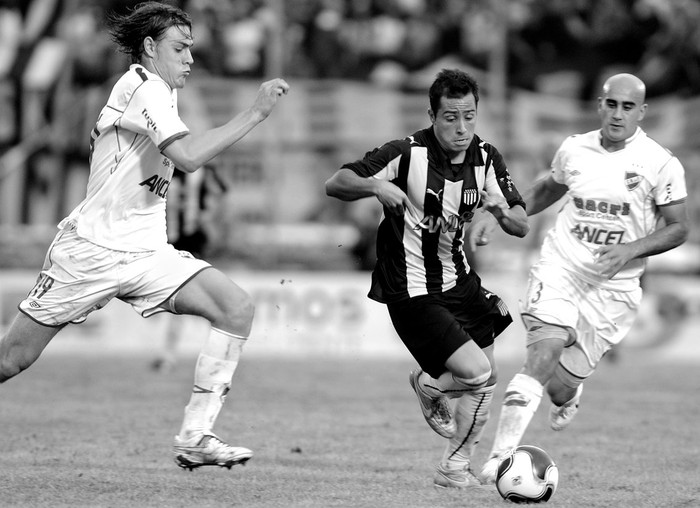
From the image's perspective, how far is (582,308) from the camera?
7914 mm

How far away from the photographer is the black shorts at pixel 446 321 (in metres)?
6.93

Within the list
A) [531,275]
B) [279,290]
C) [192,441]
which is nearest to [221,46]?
[279,290]

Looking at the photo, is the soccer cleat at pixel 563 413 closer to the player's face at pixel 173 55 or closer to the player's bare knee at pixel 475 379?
the player's bare knee at pixel 475 379

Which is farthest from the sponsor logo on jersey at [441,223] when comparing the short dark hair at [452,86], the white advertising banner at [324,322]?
the white advertising banner at [324,322]

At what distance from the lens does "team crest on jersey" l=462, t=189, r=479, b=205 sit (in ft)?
23.2

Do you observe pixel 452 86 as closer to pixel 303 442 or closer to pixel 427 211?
pixel 427 211

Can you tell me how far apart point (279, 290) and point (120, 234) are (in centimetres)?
1049

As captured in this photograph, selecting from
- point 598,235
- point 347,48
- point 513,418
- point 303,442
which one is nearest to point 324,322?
point 347,48

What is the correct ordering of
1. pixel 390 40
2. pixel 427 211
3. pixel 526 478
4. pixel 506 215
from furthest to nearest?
pixel 390 40 → pixel 427 211 → pixel 506 215 → pixel 526 478

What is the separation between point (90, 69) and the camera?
19.3 m

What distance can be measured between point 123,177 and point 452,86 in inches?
75.5

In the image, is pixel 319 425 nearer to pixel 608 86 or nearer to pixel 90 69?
pixel 608 86

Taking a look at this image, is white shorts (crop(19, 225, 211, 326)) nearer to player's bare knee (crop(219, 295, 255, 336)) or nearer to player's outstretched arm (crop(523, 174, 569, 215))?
player's bare knee (crop(219, 295, 255, 336))

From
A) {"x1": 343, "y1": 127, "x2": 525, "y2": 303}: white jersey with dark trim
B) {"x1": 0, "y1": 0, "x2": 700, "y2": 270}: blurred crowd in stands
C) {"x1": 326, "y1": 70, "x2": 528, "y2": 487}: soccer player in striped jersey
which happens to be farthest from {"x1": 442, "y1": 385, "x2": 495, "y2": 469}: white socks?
{"x1": 0, "y1": 0, "x2": 700, "y2": 270}: blurred crowd in stands
